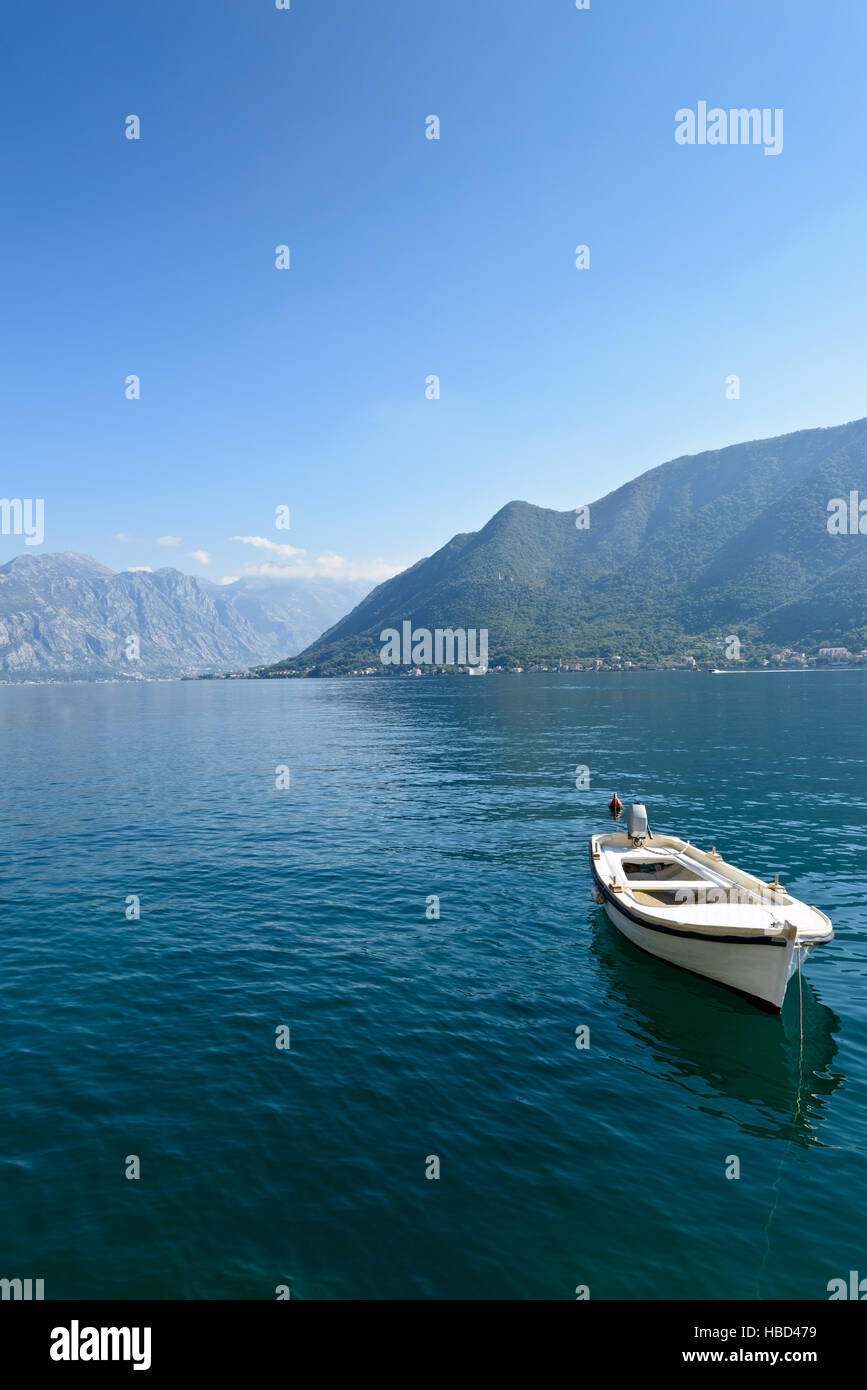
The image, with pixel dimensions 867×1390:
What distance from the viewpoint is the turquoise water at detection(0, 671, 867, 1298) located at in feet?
36.2

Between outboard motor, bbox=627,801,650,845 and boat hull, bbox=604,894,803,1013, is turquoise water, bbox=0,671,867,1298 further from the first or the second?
outboard motor, bbox=627,801,650,845

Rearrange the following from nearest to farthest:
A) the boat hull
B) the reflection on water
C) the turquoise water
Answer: the turquoise water → the reflection on water → the boat hull

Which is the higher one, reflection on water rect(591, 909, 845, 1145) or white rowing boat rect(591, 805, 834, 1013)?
white rowing boat rect(591, 805, 834, 1013)

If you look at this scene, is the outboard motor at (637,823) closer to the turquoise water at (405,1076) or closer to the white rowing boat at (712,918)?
the white rowing boat at (712,918)

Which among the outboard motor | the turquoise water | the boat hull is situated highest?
the outboard motor

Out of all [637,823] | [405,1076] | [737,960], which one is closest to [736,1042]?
[737,960]

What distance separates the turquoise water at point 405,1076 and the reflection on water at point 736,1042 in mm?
96

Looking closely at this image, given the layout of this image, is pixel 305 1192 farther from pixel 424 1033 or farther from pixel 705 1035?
pixel 705 1035

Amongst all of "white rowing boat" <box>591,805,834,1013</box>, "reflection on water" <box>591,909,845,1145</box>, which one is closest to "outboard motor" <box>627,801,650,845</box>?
"white rowing boat" <box>591,805,834,1013</box>

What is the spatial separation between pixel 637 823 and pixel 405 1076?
18.6 m

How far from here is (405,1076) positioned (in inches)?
634

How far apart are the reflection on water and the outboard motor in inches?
329
